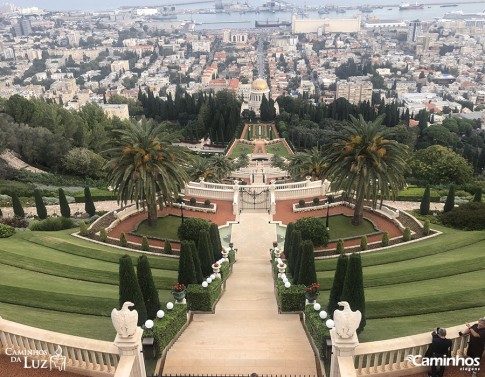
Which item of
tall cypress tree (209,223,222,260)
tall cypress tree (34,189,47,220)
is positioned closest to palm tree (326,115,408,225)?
tall cypress tree (209,223,222,260)

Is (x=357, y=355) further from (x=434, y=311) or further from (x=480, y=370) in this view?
(x=434, y=311)

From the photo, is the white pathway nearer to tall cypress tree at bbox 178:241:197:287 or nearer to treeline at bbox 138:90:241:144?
tall cypress tree at bbox 178:241:197:287

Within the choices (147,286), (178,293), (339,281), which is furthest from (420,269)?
(147,286)

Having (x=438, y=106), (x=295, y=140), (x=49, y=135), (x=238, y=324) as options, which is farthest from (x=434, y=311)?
(x=438, y=106)

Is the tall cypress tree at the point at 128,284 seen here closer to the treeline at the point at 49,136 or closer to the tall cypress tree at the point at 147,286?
the tall cypress tree at the point at 147,286

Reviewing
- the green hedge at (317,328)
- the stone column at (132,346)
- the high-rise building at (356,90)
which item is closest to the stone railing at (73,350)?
the stone column at (132,346)
